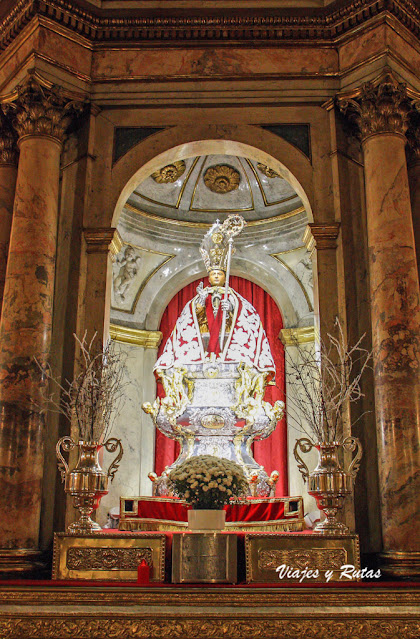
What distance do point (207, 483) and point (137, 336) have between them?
5.75 meters

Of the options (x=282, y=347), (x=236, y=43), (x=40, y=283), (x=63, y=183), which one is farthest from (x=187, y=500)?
(x=282, y=347)

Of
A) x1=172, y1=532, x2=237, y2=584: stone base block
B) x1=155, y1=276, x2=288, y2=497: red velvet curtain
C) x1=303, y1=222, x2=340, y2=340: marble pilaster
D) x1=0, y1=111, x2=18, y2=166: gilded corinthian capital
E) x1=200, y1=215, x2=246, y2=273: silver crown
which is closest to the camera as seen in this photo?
x1=172, y1=532, x2=237, y2=584: stone base block

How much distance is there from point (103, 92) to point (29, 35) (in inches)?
38.1

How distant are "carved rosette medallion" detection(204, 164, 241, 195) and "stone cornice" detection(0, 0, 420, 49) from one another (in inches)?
135

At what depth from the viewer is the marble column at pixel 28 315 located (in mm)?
6184

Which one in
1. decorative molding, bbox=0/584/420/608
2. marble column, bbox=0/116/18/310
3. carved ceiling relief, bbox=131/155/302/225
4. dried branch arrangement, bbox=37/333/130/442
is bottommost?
decorative molding, bbox=0/584/420/608

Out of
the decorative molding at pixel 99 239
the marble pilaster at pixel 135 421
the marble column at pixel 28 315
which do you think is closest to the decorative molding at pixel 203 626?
the marble column at pixel 28 315

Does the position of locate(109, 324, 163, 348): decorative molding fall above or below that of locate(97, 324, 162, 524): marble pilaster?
above

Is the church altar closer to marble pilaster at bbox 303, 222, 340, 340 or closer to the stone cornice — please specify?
marble pilaster at bbox 303, 222, 340, 340

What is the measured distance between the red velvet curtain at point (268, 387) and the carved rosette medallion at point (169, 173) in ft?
5.94

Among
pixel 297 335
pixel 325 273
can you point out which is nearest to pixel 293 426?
pixel 297 335

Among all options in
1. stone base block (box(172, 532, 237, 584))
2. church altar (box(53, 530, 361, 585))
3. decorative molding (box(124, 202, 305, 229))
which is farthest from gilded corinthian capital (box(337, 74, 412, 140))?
stone base block (box(172, 532, 237, 584))

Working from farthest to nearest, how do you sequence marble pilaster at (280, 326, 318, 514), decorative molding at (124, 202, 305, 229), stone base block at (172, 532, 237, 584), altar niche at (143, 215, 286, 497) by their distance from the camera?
decorative molding at (124, 202, 305, 229)
marble pilaster at (280, 326, 318, 514)
altar niche at (143, 215, 286, 497)
stone base block at (172, 532, 237, 584)

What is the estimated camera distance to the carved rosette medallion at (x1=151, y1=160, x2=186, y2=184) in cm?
1102
